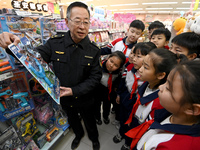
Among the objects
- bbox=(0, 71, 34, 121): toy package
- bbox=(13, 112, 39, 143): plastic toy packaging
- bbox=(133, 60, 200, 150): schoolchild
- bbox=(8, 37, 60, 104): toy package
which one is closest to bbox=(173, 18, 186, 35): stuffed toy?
bbox=(133, 60, 200, 150): schoolchild

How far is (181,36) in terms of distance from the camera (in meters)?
1.13

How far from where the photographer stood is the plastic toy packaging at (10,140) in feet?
3.22

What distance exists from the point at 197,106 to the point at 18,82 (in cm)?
133

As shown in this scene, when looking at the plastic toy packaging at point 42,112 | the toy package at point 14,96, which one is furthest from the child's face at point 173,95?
the plastic toy packaging at point 42,112

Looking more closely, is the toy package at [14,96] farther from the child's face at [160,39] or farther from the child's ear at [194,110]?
the child's face at [160,39]

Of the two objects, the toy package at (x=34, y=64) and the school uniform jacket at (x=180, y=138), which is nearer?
the school uniform jacket at (x=180, y=138)

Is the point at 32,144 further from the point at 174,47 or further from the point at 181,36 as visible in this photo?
the point at 181,36

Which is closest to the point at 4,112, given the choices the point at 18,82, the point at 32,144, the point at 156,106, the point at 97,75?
the point at 18,82

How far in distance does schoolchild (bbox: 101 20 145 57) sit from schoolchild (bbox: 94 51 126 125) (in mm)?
439

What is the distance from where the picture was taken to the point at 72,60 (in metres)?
1.09

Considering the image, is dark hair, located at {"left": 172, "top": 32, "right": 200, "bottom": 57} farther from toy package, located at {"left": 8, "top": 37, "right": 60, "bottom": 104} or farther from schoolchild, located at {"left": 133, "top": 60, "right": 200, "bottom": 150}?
toy package, located at {"left": 8, "top": 37, "right": 60, "bottom": 104}

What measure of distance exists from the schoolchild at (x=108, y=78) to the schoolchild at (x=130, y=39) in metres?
0.44

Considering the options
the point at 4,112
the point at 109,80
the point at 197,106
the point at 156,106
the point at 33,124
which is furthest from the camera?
the point at 109,80

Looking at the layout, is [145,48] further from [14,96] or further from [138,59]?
[14,96]
